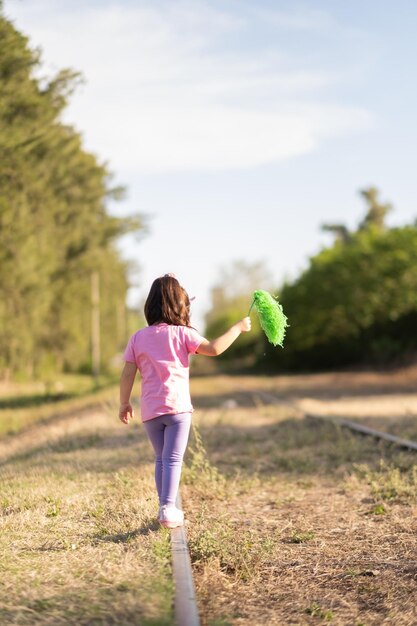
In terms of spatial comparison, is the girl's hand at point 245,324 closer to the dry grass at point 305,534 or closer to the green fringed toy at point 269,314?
the green fringed toy at point 269,314

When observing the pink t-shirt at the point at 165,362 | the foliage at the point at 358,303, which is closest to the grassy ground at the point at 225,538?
the pink t-shirt at the point at 165,362

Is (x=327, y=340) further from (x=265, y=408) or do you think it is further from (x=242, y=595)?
(x=242, y=595)

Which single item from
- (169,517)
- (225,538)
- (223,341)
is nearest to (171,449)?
(169,517)

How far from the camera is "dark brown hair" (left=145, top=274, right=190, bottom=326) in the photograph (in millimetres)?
5641

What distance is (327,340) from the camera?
42.7 metres

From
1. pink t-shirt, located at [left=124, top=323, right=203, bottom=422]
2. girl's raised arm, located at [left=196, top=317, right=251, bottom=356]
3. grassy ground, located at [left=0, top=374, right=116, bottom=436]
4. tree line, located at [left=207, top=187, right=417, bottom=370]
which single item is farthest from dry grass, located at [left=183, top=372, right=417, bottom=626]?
tree line, located at [left=207, top=187, right=417, bottom=370]

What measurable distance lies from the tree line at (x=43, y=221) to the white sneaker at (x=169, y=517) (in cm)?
1496

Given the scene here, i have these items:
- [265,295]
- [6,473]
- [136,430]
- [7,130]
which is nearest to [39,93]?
[7,130]

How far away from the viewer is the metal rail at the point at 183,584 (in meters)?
3.74

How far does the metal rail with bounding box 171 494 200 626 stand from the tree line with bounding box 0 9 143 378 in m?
Result: 15.4

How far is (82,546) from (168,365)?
4.24ft

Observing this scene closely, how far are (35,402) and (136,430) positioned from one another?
18.2m

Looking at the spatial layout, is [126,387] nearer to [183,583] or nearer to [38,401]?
[183,583]

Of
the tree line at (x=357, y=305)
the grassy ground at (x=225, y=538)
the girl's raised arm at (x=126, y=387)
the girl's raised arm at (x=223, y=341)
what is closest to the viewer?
the grassy ground at (x=225, y=538)
